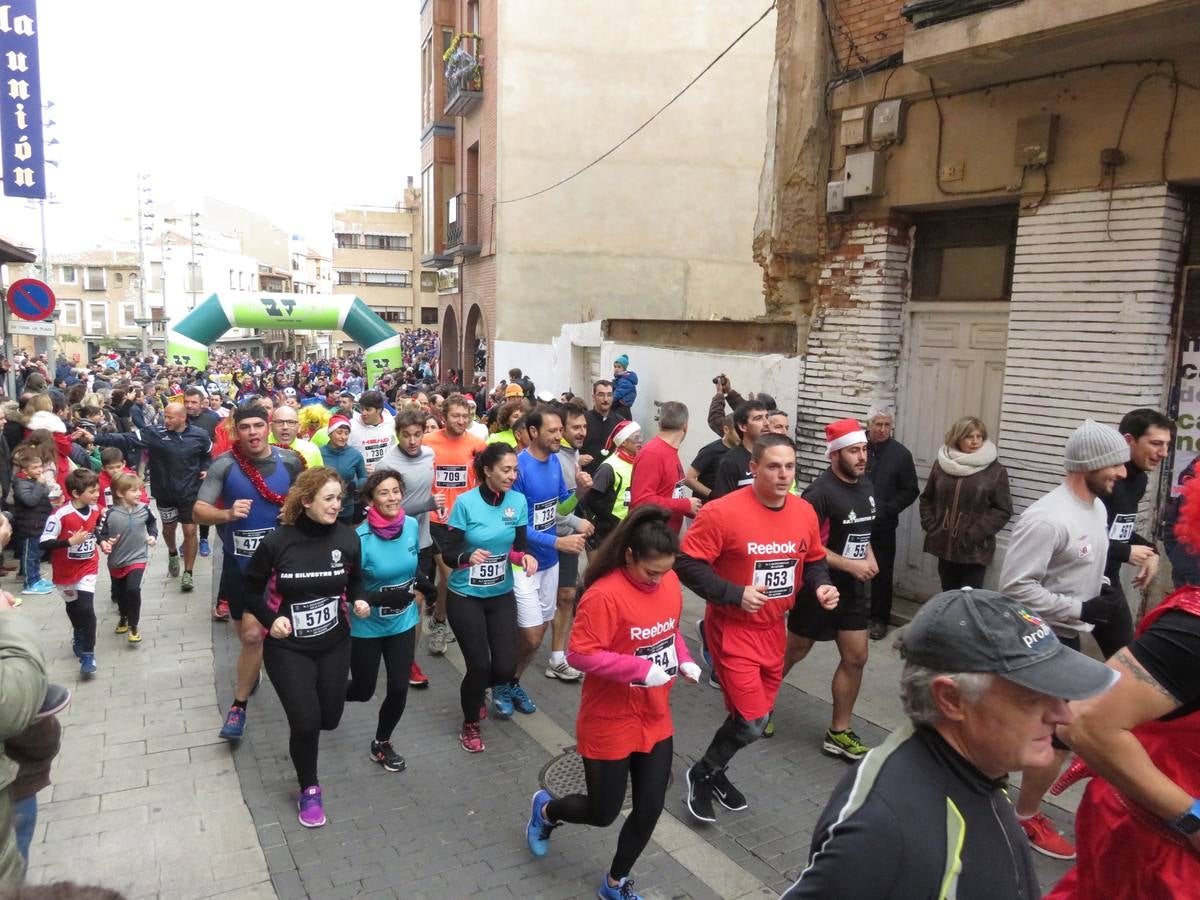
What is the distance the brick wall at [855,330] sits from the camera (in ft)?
25.9

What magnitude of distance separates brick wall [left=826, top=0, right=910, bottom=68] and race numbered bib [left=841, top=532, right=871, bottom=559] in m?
4.76

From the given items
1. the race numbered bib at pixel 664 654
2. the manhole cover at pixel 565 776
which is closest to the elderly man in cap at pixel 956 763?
the race numbered bib at pixel 664 654

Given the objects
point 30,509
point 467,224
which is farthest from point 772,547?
point 467,224

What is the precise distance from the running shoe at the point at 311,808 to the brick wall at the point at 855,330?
574 cm

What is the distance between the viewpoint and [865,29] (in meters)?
7.83

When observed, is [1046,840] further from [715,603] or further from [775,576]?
[715,603]

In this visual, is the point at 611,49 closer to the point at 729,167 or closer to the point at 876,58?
the point at 729,167

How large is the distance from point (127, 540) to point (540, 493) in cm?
340

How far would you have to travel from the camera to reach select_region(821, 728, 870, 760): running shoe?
5043mm

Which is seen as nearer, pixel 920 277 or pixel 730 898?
pixel 730 898

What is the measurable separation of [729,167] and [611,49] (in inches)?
154

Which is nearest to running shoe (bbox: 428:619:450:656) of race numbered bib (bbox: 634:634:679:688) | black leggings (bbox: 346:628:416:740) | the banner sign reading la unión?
black leggings (bbox: 346:628:416:740)

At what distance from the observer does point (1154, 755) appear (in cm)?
235

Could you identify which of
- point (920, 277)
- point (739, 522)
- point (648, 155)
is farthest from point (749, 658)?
point (648, 155)
